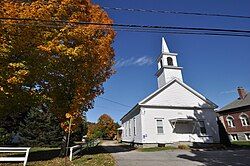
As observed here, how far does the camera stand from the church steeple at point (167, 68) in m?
29.3

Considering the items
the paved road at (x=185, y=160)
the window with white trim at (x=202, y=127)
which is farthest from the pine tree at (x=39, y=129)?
the window with white trim at (x=202, y=127)

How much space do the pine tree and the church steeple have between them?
1562cm

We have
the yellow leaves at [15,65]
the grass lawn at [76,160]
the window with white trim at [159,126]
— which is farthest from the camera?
the window with white trim at [159,126]

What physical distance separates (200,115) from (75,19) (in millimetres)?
19303

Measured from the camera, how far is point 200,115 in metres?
26.9

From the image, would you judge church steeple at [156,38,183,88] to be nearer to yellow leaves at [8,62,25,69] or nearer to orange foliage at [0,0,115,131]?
orange foliage at [0,0,115,131]

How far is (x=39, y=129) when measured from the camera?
30.5 metres

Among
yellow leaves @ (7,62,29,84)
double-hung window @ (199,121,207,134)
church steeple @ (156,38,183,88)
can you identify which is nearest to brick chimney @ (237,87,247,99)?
church steeple @ (156,38,183,88)

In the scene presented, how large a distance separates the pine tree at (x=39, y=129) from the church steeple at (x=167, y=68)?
15.6m

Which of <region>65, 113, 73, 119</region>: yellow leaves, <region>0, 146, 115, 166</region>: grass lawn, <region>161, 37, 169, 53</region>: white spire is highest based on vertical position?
<region>161, 37, 169, 53</region>: white spire

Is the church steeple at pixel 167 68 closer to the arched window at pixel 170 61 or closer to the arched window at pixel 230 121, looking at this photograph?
the arched window at pixel 170 61

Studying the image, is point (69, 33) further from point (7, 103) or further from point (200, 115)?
point (200, 115)

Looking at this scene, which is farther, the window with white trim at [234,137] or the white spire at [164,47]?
the window with white trim at [234,137]

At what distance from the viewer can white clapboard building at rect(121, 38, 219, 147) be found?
81.2 ft
